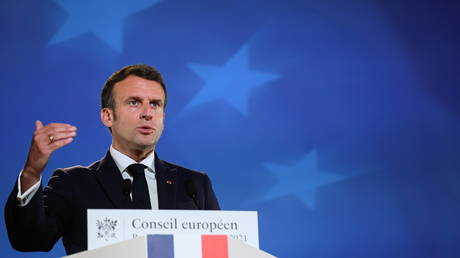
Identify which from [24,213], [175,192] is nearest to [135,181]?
[175,192]

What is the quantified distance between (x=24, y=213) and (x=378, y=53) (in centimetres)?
326

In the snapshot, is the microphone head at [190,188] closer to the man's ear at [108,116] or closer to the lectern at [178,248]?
the man's ear at [108,116]

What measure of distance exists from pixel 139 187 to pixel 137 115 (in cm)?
32

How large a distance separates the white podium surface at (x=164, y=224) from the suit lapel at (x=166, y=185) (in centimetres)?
77

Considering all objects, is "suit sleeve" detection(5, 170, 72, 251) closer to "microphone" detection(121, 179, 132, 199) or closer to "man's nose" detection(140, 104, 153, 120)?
"microphone" detection(121, 179, 132, 199)

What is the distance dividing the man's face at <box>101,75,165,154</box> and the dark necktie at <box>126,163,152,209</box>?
0.12 m

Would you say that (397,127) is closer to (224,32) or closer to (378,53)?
(378,53)

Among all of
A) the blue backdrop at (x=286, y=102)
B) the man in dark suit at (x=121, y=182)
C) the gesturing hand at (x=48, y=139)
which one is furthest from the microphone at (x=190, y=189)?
the blue backdrop at (x=286, y=102)

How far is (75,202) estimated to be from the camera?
2.60m

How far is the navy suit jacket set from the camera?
2180 millimetres

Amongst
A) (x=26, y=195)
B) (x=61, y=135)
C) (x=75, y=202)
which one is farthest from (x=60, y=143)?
(x=75, y=202)

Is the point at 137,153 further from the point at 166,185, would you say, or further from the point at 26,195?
the point at 26,195

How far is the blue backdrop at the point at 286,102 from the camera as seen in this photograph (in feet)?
12.2

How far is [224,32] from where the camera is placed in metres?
4.32
